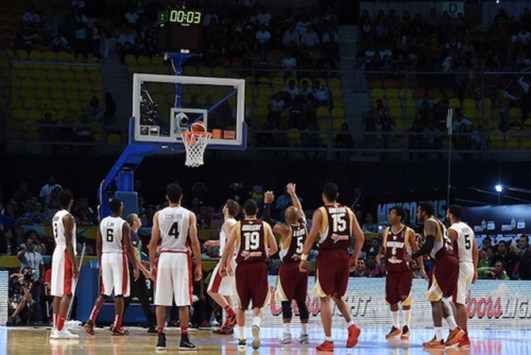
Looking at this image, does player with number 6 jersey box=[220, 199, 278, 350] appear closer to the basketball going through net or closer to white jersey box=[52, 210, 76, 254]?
white jersey box=[52, 210, 76, 254]

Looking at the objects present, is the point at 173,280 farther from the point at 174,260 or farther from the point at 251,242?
the point at 251,242

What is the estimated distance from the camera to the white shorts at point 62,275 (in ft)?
48.8

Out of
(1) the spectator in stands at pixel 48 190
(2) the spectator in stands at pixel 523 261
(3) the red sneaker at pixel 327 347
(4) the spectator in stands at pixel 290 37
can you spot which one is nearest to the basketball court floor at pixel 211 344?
(3) the red sneaker at pixel 327 347

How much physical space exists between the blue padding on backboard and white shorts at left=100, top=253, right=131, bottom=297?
2176 millimetres

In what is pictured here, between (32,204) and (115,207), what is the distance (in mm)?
8839

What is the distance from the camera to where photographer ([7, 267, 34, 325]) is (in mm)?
18703

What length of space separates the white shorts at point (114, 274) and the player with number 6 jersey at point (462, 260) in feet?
15.8

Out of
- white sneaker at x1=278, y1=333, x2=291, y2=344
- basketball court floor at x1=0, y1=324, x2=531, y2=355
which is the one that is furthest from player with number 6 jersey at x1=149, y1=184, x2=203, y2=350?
white sneaker at x1=278, y1=333, x2=291, y2=344

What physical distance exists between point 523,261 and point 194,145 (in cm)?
807

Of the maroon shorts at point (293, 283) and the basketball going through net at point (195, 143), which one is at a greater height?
the basketball going through net at point (195, 143)

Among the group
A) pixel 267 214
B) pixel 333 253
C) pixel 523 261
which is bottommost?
pixel 523 261

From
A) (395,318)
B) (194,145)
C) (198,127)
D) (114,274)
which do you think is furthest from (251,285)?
(198,127)

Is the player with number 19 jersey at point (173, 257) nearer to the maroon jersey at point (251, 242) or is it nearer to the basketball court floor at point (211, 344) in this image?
the basketball court floor at point (211, 344)

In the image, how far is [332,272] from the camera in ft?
46.9
